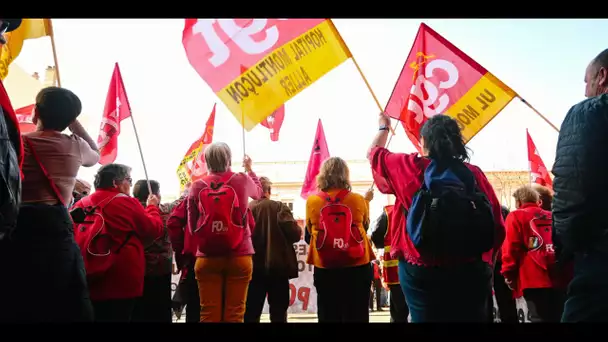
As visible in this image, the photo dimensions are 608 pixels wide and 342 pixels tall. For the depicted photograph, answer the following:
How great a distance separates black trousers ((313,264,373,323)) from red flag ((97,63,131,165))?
10.1 feet

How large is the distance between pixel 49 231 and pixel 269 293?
3.26 metres

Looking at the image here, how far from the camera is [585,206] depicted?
2281 millimetres

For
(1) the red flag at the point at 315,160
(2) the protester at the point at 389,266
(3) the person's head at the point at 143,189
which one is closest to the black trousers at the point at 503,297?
(2) the protester at the point at 389,266

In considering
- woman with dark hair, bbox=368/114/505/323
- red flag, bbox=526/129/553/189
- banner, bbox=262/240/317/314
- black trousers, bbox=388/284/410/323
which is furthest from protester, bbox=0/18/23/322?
red flag, bbox=526/129/553/189

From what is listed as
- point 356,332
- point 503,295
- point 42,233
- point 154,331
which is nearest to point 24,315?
point 42,233

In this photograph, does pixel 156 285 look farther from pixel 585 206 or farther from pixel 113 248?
pixel 585 206

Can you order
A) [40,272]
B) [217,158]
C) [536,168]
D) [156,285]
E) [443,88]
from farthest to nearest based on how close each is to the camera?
1. [536,168]
2. [443,88]
3. [156,285]
4. [217,158]
5. [40,272]

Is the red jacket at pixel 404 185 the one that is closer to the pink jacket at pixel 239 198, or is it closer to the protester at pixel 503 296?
the pink jacket at pixel 239 198

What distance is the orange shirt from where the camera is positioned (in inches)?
196

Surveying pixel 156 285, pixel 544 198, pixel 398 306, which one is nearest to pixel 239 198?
pixel 156 285

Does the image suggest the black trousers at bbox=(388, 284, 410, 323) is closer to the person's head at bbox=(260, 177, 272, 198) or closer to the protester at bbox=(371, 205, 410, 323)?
the protester at bbox=(371, 205, 410, 323)

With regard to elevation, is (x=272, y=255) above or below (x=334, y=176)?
below

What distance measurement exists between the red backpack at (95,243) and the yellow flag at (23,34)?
5.24 feet
